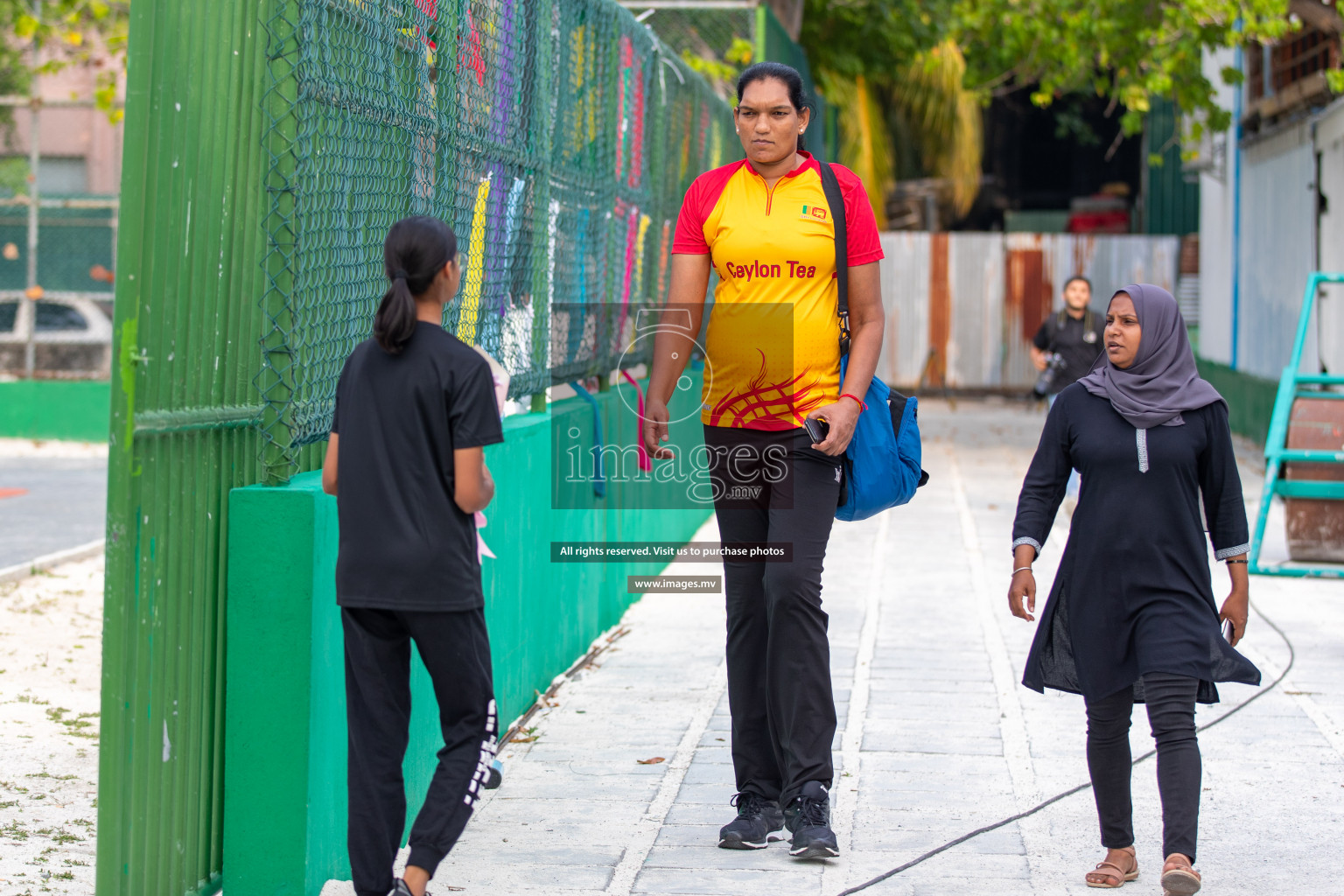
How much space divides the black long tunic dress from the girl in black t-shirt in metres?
1.63

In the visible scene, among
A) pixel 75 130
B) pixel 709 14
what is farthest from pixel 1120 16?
pixel 75 130

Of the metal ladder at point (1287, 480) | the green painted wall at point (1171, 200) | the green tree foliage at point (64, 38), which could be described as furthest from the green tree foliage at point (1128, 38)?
the green painted wall at point (1171, 200)

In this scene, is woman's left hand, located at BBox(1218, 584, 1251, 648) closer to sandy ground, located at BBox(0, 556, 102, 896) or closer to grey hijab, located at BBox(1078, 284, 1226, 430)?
grey hijab, located at BBox(1078, 284, 1226, 430)

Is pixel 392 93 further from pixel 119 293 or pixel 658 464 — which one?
pixel 658 464

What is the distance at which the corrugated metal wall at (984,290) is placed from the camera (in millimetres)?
22672

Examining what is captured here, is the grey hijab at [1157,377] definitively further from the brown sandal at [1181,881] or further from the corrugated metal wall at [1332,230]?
the corrugated metal wall at [1332,230]

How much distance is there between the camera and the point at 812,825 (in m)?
4.36

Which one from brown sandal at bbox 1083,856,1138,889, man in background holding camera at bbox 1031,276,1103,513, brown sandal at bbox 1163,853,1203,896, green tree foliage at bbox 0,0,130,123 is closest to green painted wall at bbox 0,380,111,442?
green tree foliage at bbox 0,0,130,123

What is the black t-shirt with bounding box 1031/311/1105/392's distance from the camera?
1108cm

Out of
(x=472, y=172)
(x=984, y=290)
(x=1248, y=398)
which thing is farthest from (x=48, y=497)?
(x=984, y=290)

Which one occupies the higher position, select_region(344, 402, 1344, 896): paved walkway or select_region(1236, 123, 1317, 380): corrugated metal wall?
select_region(1236, 123, 1317, 380): corrugated metal wall

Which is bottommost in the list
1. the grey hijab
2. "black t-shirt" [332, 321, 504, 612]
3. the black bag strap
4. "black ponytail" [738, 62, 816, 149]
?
"black t-shirt" [332, 321, 504, 612]

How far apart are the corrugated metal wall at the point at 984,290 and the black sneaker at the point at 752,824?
724 inches

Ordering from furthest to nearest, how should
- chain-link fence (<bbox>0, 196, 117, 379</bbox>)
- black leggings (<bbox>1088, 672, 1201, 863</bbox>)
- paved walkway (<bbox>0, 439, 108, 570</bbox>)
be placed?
chain-link fence (<bbox>0, 196, 117, 379</bbox>) < paved walkway (<bbox>0, 439, 108, 570</bbox>) < black leggings (<bbox>1088, 672, 1201, 863</bbox>)
